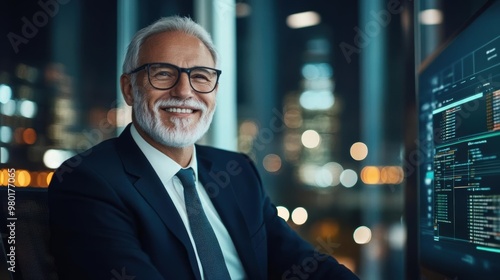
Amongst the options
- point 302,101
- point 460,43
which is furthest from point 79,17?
point 460,43

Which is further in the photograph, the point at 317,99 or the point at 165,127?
the point at 317,99

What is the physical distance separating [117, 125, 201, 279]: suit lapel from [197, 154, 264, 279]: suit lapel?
0.20 m

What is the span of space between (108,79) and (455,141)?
3.07 m

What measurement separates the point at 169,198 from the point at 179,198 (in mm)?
75

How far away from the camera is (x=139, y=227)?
1.38 meters

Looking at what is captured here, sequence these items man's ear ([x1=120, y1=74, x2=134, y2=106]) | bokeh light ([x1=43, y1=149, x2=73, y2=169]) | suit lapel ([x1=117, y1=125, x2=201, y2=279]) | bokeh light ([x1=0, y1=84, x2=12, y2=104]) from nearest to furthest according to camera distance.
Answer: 1. suit lapel ([x1=117, y1=125, x2=201, y2=279])
2. man's ear ([x1=120, y1=74, x2=134, y2=106])
3. bokeh light ([x1=0, y1=84, x2=12, y2=104])
4. bokeh light ([x1=43, y1=149, x2=73, y2=169])

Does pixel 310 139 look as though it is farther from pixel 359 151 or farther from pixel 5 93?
pixel 5 93

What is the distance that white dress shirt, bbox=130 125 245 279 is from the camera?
1.53m

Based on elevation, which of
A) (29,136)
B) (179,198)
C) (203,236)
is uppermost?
(29,136)

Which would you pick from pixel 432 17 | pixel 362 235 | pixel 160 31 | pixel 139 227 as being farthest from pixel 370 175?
pixel 139 227

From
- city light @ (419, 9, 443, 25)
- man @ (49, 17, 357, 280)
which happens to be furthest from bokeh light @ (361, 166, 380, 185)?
man @ (49, 17, 357, 280)

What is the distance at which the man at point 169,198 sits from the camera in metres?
1.29

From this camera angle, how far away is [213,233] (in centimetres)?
151

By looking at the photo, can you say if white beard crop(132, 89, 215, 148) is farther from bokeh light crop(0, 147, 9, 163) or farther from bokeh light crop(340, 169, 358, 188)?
bokeh light crop(340, 169, 358, 188)
